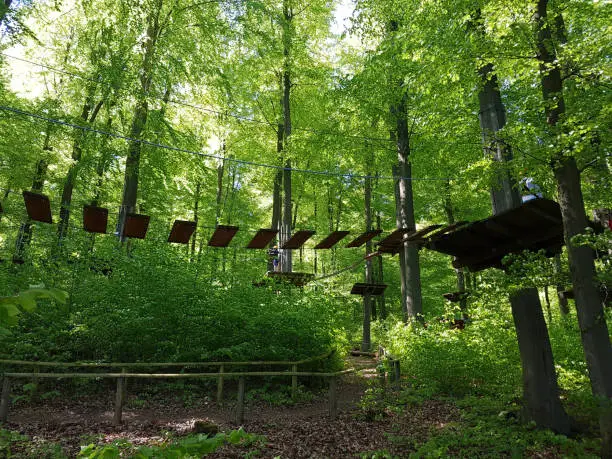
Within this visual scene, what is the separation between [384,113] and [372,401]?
27.6 ft

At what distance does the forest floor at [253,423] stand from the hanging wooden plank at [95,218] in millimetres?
3356

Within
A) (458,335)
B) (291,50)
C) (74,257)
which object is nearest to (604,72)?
(458,335)

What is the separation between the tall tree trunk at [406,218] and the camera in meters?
11.8

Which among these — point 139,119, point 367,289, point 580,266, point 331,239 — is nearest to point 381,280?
point 367,289

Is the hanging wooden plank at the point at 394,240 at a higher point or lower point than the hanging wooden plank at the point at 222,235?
higher

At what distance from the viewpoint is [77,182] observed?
13.3 metres

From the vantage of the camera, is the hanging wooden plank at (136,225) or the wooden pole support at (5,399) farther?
the hanging wooden plank at (136,225)

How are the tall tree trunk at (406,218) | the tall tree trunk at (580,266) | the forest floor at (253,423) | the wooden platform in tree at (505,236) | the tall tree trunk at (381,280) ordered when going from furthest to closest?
the tall tree trunk at (381,280) < the tall tree trunk at (406,218) < the wooden platform in tree at (505,236) < the forest floor at (253,423) < the tall tree trunk at (580,266)

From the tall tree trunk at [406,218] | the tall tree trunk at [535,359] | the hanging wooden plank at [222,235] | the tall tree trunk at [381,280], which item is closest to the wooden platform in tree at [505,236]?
the tall tree trunk at [535,359]

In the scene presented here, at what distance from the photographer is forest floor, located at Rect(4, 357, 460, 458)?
5.61 m

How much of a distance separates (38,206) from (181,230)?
8.76ft

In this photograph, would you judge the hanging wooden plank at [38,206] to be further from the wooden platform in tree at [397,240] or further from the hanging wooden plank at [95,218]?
the wooden platform in tree at [397,240]

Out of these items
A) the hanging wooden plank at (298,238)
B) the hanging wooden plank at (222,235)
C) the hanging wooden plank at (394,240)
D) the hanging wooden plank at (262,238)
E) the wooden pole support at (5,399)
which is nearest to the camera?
the wooden pole support at (5,399)

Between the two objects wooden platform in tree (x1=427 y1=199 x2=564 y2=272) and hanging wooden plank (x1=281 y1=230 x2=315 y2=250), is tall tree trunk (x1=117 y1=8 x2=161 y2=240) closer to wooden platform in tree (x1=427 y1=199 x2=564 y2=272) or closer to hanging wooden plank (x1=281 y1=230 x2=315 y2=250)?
hanging wooden plank (x1=281 y1=230 x2=315 y2=250)
